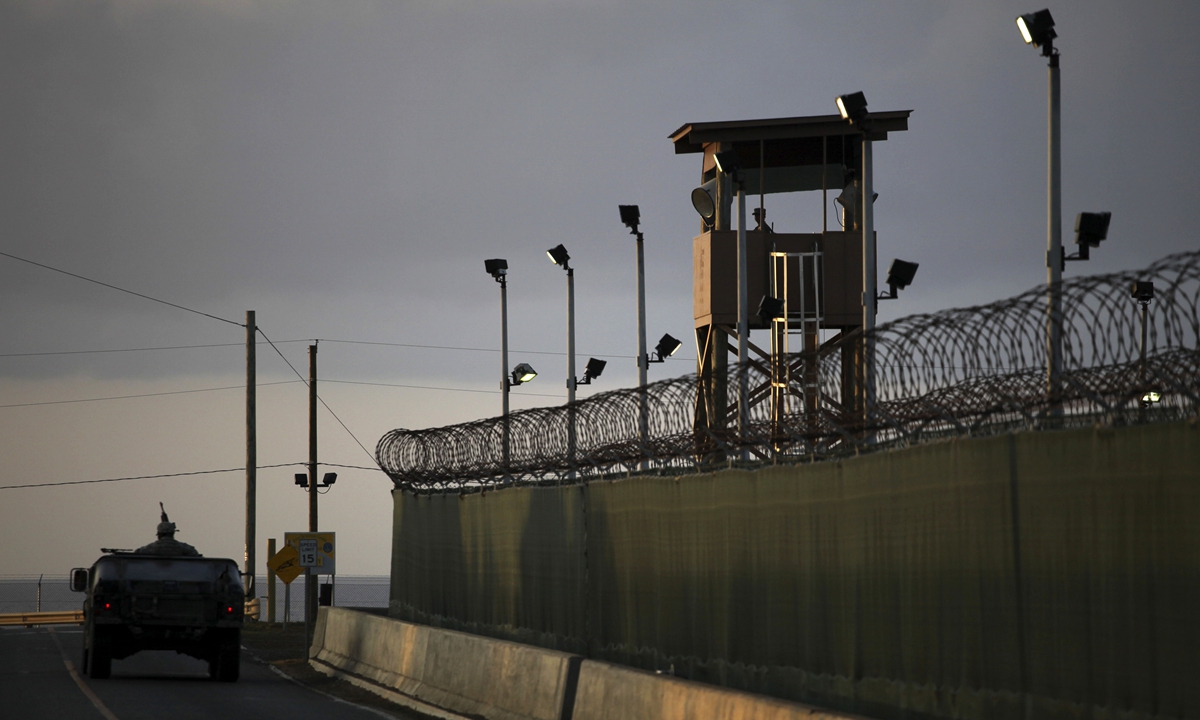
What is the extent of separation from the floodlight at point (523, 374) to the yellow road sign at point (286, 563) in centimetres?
829

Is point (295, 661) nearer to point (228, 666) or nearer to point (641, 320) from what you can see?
point (228, 666)

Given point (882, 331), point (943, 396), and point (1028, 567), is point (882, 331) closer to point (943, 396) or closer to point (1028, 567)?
point (943, 396)

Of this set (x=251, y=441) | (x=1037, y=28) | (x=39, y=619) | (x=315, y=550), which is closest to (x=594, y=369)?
(x=315, y=550)

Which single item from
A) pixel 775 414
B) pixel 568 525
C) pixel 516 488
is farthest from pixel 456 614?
pixel 775 414

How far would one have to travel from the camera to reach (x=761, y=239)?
2642 centimetres

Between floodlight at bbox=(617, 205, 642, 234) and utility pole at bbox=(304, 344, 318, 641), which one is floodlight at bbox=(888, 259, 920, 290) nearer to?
floodlight at bbox=(617, 205, 642, 234)

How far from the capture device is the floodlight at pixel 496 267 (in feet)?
83.1

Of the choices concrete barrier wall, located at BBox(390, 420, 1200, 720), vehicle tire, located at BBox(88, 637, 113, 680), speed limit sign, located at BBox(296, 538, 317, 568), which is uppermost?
concrete barrier wall, located at BBox(390, 420, 1200, 720)

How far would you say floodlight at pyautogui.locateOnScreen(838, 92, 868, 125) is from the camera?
15.5m

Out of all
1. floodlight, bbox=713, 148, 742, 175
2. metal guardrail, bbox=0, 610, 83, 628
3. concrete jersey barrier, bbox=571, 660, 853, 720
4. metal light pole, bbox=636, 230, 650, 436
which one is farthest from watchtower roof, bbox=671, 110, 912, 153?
metal guardrail, bbox=0, 610, 83, 628

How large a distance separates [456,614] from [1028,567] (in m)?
13.7

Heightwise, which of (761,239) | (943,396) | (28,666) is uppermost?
(761,239)

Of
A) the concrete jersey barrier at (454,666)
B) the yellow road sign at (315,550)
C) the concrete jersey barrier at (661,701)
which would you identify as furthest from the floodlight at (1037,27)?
the yellow road sign at (315,550)

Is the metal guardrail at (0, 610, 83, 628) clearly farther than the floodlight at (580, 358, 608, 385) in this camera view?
Yes
